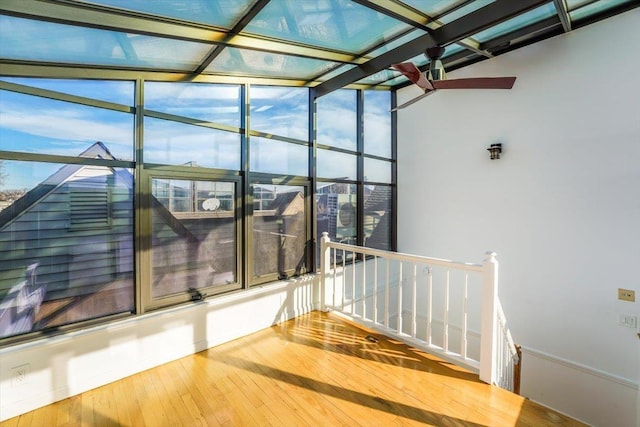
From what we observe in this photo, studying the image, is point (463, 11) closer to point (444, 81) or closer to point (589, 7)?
point (444, 81)

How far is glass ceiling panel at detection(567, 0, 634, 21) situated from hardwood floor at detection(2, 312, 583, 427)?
147 inches

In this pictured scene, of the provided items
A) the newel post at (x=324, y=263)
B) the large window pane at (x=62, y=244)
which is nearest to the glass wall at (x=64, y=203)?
the large window pane at (x=62, y=244)

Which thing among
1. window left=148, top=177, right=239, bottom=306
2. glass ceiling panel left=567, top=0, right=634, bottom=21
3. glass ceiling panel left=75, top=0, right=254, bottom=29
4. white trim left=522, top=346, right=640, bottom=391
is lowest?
white trim left=522, top=346, right=640, bottom=391

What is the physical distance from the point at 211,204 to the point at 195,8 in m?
1.82

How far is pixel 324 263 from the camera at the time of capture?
13.3ft

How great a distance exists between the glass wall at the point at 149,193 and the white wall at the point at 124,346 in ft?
0.46

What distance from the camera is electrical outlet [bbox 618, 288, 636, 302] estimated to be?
3059mm

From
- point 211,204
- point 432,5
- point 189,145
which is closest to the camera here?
point 432,5

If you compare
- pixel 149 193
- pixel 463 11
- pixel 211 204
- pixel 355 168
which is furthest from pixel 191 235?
pixel 463 11

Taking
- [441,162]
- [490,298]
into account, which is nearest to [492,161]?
[441,162]

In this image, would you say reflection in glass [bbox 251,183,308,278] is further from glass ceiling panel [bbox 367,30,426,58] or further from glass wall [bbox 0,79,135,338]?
glass ceiling panel [bbox 367,30,426,58]

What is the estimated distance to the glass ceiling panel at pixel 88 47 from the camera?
1.87 m

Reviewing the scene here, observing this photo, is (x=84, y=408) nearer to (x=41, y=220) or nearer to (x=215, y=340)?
(x=215, y=340)

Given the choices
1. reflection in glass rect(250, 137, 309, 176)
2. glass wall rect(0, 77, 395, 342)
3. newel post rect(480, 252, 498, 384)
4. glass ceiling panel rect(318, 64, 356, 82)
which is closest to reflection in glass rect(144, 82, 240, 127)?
glass wall rect(0, 77, 395, 342)
